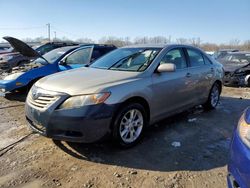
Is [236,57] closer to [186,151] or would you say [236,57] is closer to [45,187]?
[186,151]

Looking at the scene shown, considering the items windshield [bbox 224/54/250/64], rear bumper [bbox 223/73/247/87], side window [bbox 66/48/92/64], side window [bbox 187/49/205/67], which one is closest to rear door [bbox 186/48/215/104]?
side window [bbox 187/49/205/67]

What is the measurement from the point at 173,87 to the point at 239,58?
8.23 meters

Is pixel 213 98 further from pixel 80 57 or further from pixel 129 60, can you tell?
pixel 80 57

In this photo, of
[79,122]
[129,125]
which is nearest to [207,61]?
[129,125]

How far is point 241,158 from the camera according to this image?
2127 millimetres

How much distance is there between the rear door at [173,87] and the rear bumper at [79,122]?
1.10m

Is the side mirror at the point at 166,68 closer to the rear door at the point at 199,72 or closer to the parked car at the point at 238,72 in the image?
the rear door at the point at 199,72

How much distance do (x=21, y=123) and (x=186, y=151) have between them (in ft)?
10.7

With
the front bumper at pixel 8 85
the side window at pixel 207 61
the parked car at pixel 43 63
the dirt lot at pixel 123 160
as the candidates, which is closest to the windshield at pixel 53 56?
the parked car at pixel 43 63

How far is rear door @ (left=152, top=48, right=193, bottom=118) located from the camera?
450cm

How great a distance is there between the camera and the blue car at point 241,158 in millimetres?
2053

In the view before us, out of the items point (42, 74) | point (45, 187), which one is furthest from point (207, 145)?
point (42, 74)

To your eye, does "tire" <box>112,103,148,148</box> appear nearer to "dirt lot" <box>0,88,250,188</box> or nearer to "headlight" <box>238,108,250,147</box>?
"dirt lot" <box>0,88,250,188</box>

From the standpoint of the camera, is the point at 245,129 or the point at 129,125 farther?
the point at 129,125
